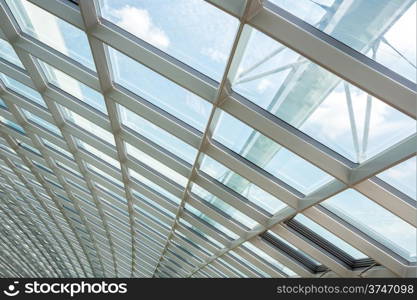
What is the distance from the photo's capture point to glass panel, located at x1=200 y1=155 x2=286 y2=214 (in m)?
16.8

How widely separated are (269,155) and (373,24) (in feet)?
21.7

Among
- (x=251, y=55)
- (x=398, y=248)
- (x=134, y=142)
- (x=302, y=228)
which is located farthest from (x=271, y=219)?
(x=251, y=55)

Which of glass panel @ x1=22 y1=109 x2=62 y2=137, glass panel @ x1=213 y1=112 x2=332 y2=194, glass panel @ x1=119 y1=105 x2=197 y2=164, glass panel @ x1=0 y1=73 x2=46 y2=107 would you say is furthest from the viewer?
glass panel @ x1=22 y1=109 x2=62 y2=137

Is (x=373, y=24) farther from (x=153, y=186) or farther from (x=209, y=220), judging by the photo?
(x=153, y=186)

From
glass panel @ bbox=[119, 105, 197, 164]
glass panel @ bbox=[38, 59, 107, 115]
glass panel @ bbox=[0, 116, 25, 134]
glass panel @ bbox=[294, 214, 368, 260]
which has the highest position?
glass panel @ bbox=[0, 116, 25, 134]

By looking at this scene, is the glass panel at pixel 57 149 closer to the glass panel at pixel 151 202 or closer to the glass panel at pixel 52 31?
the glass panel at pixel 151 202

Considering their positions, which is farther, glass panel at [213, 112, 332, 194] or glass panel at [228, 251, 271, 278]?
glass panel at [228, 251, 271, 278]

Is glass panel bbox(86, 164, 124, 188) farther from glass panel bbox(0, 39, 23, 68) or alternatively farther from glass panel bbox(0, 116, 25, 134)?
glass panel bbox(0, 39, 23, 68)

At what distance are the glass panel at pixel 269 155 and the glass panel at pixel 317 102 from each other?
1.77 metres

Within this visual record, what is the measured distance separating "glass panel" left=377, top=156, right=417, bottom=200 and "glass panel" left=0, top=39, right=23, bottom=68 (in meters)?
14.3

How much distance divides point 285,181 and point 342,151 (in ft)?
12.3

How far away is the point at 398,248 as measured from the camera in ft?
44.9

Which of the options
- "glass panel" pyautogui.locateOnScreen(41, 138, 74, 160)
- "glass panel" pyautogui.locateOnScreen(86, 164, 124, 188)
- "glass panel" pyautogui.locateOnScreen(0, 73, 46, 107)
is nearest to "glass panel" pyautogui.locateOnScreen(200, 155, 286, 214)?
"glass panel" pyautogui.locateOnScreen(0, 73, 46, 107)

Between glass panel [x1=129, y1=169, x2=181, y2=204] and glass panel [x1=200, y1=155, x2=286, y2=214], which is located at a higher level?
glass panel [x1=129, y1=169, x2=181, y2=204]
